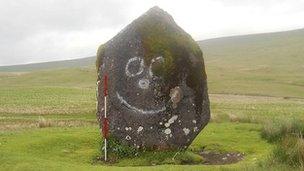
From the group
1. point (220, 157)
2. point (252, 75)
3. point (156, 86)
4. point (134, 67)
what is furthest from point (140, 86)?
point (252, 75)

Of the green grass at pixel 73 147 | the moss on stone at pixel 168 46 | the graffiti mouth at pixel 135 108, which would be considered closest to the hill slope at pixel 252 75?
the green grass at pixel 73 147

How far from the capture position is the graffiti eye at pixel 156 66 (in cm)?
1962

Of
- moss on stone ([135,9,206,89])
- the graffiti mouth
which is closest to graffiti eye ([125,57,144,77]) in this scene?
moss on stone ([135,9,206,89])

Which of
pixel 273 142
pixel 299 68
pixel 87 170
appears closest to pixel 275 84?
pixel 299 68

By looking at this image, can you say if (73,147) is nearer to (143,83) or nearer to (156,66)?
(143,83)

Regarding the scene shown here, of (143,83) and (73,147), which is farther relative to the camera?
(73,147)

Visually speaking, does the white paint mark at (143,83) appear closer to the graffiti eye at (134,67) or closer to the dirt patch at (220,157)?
the graffiti eye at (134,67)

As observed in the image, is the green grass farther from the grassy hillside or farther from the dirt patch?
the grassy hillside

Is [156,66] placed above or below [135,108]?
above

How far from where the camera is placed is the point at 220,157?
784 inches

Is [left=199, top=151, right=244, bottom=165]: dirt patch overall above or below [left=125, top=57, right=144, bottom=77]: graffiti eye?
below

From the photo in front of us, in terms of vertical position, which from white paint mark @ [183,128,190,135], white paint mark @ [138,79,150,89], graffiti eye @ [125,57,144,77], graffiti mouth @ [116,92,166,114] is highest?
graffiti eye @ [125,57,144,77]

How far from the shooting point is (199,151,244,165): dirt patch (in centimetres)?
1912

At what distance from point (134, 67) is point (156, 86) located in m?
0.97
